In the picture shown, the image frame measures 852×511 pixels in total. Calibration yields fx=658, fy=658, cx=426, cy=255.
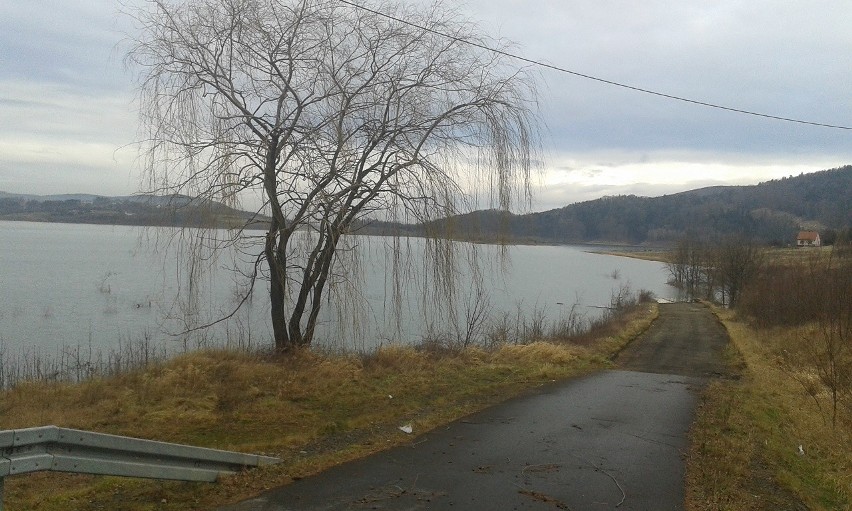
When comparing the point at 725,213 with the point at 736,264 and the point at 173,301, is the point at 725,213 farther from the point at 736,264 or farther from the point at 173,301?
the point at 173,301

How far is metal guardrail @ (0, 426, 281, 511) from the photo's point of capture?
3.93 metres

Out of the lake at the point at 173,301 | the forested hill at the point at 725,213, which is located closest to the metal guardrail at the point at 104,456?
the lake at the point at 173,301

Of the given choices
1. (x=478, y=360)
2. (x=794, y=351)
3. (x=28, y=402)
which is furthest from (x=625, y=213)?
(x=28, y=402)

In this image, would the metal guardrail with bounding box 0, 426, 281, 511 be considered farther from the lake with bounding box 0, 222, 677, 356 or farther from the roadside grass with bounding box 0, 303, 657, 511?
the lake with bounding box 0, 222, 677, 356

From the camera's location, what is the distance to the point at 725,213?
138 meters

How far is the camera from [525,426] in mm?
9031

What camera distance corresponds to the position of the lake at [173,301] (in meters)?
11.6

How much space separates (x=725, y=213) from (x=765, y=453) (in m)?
142

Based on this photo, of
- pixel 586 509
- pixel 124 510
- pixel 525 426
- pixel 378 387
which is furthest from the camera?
pixel 378 387

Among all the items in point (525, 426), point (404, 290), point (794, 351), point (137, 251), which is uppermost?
point (137, 251)

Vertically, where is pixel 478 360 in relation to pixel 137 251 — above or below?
below

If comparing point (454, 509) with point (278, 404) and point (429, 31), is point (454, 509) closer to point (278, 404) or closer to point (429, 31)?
point (278, 404)

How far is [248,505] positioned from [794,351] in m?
22.1

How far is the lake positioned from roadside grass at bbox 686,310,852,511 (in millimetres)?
4753
